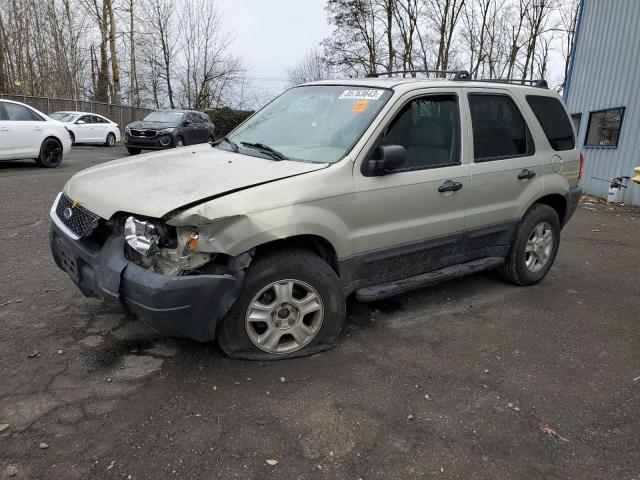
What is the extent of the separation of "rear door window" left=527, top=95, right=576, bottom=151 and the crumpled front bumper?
340cm

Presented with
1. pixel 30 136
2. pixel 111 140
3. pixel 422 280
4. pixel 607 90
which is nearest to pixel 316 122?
pixel 422 280

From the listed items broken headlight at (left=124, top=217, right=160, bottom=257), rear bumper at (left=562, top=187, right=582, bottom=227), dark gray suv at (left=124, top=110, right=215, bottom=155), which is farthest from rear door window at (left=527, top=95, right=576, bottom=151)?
dark gray suv at (left=124, top=110, right=215, bottom=155)

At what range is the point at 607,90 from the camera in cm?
1169

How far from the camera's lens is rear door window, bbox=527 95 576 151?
4.70 meters

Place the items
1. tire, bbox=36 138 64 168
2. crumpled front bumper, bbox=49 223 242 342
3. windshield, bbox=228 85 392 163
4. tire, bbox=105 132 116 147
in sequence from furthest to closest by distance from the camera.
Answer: tire, bbox=105 132 116 147 < tire, bbox=36 138 64 168 < windshield, bbox=228 85 392 163 < crumpled front bumper, bbox=49 223 242 342

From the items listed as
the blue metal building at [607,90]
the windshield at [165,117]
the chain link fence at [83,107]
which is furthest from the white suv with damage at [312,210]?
the chain link fence at [83,107]

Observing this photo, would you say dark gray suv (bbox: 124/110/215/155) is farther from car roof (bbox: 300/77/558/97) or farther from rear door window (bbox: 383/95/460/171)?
rear door window (bbox: 383/95/460/171)

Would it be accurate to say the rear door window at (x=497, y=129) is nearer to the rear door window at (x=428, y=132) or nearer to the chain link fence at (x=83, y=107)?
the rear door window at (x=428, y=132)

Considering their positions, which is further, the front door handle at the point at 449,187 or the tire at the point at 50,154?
the tire at the point at 50,154

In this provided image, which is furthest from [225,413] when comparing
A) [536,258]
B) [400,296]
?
[536,258]

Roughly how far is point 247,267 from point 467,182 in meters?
2.02

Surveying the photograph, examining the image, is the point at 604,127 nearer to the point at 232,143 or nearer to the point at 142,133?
the point at 232,143

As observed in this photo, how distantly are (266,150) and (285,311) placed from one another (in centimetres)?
122

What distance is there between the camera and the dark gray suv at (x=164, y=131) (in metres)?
17.0
